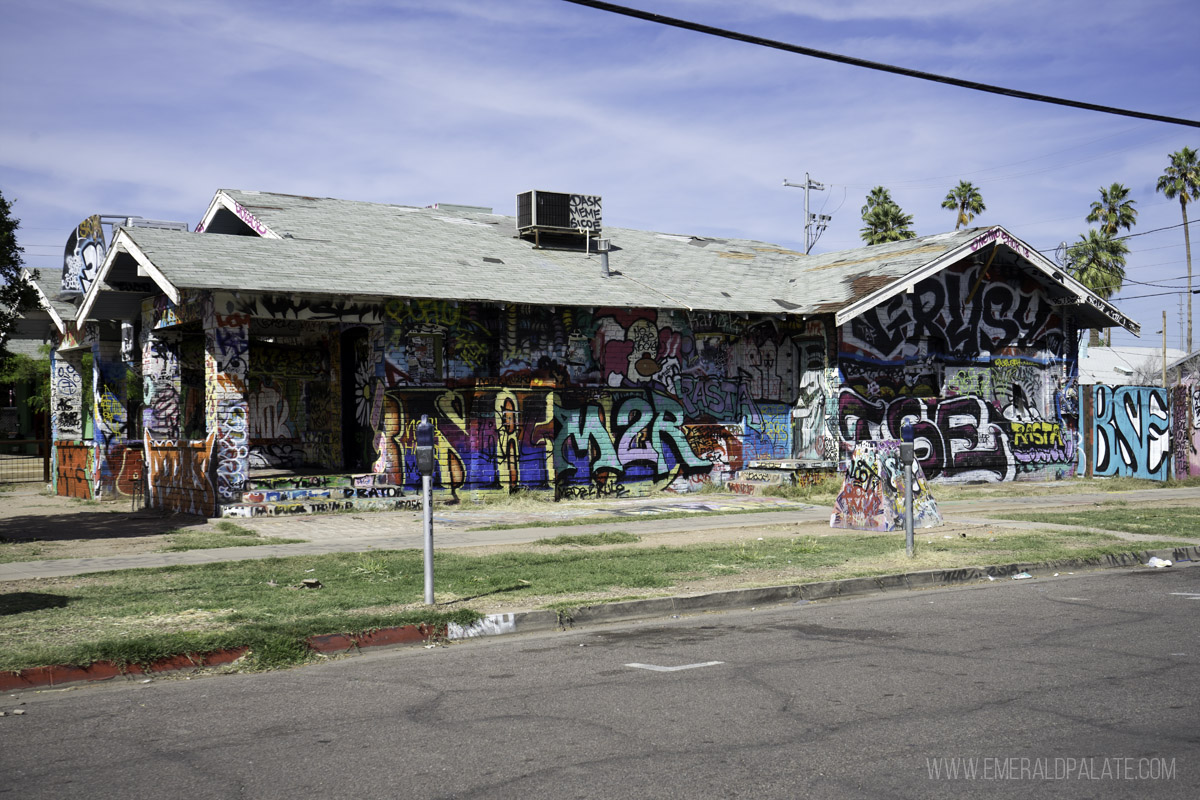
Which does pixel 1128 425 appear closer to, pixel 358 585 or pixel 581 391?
pixel 581 391

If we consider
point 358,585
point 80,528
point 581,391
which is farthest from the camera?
point 581,391

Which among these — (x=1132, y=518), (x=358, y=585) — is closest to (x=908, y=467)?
(x=358, y=585)

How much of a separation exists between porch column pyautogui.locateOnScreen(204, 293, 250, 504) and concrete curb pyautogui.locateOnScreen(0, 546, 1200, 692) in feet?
35.4

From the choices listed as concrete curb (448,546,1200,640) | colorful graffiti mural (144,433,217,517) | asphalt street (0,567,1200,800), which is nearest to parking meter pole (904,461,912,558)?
concrete curb (448,546,1200,640)

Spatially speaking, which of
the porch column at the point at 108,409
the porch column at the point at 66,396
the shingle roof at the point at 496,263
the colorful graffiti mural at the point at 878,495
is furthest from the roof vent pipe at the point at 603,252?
the porch column at the point at 66,396

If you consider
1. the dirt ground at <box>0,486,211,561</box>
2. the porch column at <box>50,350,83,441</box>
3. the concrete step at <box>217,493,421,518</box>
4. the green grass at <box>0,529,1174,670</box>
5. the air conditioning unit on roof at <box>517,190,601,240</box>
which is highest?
the air conditioning unit on roof at <box>517,190,601,240</box>

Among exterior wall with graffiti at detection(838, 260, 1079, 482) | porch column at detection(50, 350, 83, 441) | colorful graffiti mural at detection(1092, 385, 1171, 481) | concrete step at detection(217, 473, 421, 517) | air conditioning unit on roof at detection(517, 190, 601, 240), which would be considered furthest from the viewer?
porch column at detection(50, 350, 83, 441)

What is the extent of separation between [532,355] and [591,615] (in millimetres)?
12461

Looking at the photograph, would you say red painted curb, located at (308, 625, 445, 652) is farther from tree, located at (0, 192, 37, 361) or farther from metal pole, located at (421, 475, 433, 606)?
tree, located at (0, 192, 37, 361)

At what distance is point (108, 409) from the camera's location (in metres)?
23.8

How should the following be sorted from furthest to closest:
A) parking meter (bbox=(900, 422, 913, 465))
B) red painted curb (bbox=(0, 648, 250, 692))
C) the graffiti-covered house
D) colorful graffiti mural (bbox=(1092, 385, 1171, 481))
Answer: colorful graffiti mural (bbox=(1092, 385, 1171, 481)) < the graffiti-covered house < parking meter (bbox=(900, 422, 913, 465)) < red painted curb (bbox=(0, 648, 250, 692))

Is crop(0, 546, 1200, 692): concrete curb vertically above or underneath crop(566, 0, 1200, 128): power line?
underneath

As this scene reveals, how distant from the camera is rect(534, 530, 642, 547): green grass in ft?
47.5

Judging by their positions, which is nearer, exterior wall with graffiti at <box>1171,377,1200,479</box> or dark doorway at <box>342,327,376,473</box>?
dark doorway at <box>342,327,376,473</box>
